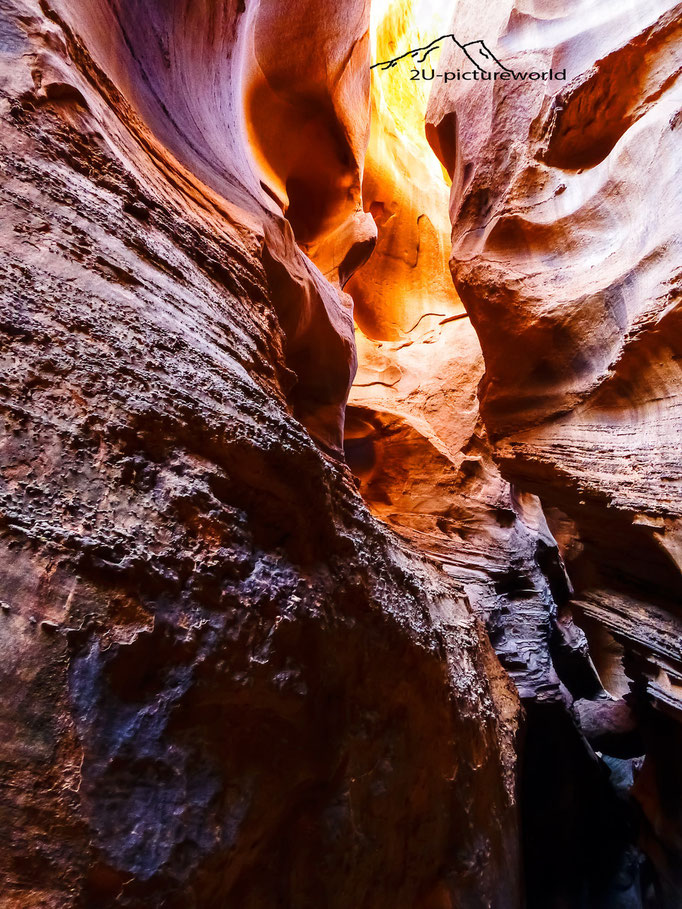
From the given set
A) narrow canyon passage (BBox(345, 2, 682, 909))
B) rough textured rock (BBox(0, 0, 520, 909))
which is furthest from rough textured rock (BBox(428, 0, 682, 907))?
rough textured rock (BBox(0, 0, 520, 909))

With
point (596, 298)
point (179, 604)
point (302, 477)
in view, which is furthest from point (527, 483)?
point (179, 604)

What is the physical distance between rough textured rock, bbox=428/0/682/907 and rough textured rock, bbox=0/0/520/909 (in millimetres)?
1494

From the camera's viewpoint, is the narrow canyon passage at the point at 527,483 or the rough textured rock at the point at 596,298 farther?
the narrow canyon passage at the point at 527,483

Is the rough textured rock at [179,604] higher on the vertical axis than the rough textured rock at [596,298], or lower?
lower

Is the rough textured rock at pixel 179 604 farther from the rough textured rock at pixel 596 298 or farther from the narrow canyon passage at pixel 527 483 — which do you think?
the narrow canyon passage at pixel 527 483

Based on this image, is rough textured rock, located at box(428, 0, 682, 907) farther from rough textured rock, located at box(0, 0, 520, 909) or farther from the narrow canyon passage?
rough textured rock, located at box(0, 0, 520, 909)

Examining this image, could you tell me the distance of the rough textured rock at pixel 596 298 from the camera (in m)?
3.28

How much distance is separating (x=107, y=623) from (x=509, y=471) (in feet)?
12.0

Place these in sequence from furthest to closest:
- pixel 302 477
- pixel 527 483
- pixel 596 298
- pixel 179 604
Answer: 1. pixel 527 483
2. pixel 596 298
3. pixel 302 477
4. pixel 179 604

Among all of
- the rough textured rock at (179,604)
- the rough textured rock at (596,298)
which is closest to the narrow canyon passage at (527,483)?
the rough textured rock at (596,298)

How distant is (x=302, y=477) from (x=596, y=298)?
2831mm

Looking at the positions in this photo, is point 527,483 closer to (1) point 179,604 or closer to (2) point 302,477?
(2) point 302,477

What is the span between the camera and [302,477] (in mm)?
1896

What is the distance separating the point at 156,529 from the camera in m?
1.41
